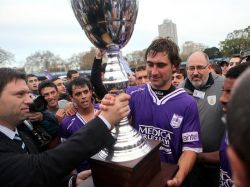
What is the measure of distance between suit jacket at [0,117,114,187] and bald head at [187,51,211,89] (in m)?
2.62

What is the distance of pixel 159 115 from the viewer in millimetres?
1803

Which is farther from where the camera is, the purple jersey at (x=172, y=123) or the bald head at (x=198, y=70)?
the bald head at (x=198, y=70)

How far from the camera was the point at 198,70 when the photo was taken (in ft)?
11.8

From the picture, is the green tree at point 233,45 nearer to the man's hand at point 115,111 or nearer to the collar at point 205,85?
the collar at point 205,85

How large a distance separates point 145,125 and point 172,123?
0.67 ft

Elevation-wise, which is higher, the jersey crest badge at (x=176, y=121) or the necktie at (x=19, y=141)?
the necktie at (x=19, y=141)

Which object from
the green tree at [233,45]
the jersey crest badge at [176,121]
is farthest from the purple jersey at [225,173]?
the green tree at [233,45]

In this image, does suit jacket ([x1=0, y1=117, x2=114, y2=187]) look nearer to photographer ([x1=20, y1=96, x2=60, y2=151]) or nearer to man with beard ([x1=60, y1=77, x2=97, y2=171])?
photographer ([x1=20, y1=96, x2=60, y2=151])

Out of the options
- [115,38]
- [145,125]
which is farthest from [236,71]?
[115,38]

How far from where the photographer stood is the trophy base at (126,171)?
1.19m

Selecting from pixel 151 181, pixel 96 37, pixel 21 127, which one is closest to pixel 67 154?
pixel 151 181

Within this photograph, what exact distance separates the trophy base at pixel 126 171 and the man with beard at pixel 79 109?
1.11 m

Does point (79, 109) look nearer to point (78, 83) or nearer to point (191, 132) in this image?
point (78, 83)

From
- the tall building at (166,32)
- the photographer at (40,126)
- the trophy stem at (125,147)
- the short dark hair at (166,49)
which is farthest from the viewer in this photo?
the tall building at (166,32)
